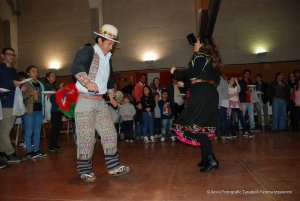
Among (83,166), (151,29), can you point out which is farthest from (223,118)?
(151,29)

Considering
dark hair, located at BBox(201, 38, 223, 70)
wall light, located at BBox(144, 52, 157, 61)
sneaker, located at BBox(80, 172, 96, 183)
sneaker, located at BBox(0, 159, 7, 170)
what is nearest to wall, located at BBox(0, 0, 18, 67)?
wall light, located at BBox(144, 52, 157, 61)

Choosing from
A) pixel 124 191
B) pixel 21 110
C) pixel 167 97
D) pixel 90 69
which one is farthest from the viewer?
pixel 167 97

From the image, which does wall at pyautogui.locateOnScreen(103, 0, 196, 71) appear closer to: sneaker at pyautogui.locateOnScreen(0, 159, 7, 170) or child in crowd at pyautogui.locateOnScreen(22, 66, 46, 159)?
child in crowd at pyautogui.locateOnScreen(22, 66, 46, 159)

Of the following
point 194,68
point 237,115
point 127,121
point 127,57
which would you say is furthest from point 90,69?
point 127,57

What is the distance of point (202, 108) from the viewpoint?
120 inches

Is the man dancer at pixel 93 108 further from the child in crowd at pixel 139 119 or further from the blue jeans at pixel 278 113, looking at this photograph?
the blue jeans at pixel 278 113

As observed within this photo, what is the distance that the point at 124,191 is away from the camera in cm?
246

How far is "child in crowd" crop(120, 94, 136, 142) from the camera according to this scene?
6.49 meters

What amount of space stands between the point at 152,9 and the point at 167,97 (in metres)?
5.25

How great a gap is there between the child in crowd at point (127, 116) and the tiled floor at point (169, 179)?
234cm

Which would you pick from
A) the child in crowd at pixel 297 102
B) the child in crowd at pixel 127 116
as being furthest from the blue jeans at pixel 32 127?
the child in crowd at pixel 297 102

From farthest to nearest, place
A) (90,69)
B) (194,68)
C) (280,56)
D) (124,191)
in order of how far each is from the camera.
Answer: (280,56), (194,68), (90,69), (124,191)

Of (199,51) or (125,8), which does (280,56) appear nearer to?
(125,8)

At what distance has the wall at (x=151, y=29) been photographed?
34.8 feet
